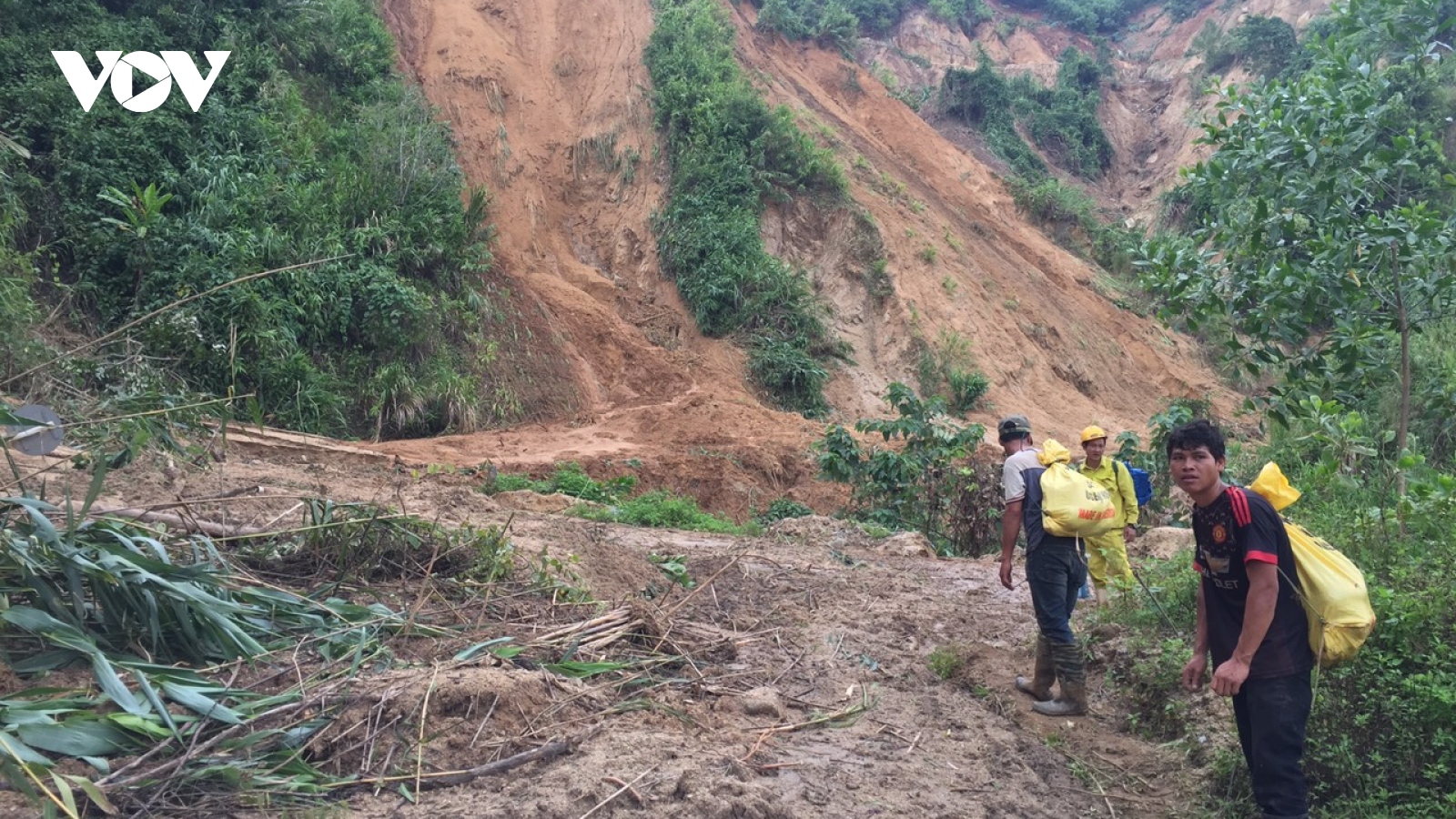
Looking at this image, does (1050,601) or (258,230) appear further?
(258,230)

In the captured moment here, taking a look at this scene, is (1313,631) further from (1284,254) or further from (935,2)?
(935,2)

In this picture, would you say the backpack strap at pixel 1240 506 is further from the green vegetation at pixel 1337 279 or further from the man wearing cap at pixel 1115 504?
the man wearing cap at pixel 1115 504

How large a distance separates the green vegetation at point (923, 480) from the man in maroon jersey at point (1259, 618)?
6667mm

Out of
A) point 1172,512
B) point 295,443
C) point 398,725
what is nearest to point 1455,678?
point 398,725

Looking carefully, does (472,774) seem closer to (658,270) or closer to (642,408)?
(642,408)

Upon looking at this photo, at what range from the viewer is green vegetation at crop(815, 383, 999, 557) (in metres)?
9.98

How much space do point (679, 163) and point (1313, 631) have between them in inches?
652

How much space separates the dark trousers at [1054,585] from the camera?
472cm

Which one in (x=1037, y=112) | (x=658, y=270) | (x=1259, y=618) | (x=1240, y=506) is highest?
(x=1037, y=112)

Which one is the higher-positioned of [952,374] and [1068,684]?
[1068,684]

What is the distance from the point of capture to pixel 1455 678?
333cm

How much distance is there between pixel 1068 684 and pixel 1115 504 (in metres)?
1.21

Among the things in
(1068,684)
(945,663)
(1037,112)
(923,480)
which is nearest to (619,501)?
(923,480)

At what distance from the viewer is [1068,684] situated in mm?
4691
